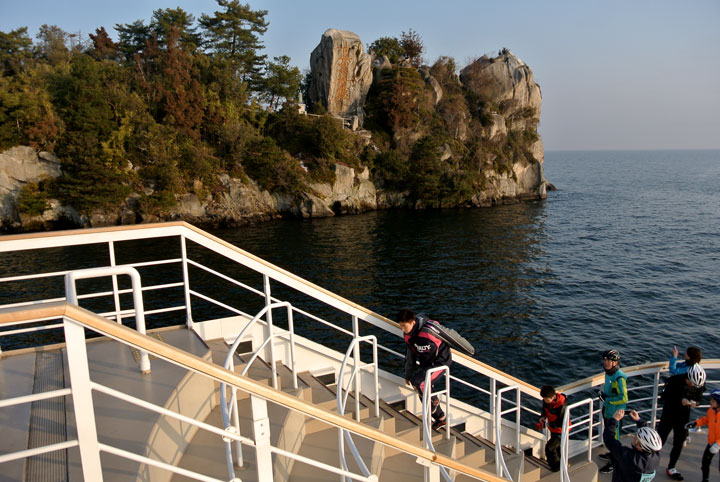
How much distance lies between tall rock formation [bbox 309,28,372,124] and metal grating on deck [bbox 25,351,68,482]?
54.3m

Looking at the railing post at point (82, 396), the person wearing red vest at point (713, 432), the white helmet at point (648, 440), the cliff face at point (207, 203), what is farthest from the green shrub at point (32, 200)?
the person wearing red vest at point (713, 432)

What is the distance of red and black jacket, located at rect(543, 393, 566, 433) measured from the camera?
583 centimetres

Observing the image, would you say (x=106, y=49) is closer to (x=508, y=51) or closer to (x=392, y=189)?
(x=392, y=189)

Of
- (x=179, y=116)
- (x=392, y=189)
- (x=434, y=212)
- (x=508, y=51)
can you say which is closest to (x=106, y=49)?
(x=179, y=116)

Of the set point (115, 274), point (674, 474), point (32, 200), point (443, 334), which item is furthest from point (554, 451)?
point (32, 200)

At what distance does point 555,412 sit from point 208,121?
153 ft

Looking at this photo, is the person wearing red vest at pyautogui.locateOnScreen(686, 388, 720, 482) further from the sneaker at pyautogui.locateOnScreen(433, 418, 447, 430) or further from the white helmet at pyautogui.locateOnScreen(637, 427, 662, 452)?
the sneaker at pyautogui.locateOnScreen(433, 418, 447, 430)

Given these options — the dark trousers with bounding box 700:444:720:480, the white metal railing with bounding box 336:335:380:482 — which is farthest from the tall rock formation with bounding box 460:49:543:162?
the white metal railing with bounding box 336:335:380:482

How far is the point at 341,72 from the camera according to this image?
5581 cm

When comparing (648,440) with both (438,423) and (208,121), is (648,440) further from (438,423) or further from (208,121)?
(208,121)

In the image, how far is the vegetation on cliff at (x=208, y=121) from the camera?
3716 centimetres

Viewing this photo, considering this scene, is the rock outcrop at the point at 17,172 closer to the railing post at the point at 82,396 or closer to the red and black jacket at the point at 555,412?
the red and black jacket at the point at 555,412

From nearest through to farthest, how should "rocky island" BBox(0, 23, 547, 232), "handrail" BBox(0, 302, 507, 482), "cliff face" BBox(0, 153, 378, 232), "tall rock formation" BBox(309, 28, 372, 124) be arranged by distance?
"handrail" BBox(0, 302, 507, 482), "cliff face" BBox(0, 153, 378, 232), "rocky island" BBox(0, 23, 547, 232), "tall rock formation" BBox(309, 28, 372, 124)

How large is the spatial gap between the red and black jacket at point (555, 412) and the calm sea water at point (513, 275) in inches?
383
